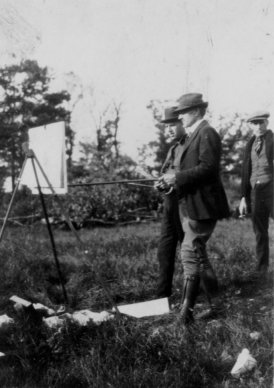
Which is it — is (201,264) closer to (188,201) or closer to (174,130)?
(188,201)

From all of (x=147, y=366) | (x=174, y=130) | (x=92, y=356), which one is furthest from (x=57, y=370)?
(x=174, y=130)

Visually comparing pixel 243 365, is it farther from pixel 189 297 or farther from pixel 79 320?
pixel 79 320

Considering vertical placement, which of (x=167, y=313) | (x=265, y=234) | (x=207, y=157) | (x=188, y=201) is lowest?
(x=167, y=313)

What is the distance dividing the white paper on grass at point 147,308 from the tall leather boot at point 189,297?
1.38ft

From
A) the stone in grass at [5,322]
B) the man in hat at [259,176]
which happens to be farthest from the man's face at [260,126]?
the stone in grass at [5,322]

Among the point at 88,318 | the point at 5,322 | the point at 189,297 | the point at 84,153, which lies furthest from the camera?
the point at 84,153

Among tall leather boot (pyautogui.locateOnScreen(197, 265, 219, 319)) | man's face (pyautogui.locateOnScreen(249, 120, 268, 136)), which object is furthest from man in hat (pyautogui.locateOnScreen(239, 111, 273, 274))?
tall leather boot (pyautogui.locateOnScreen(197, 265, 219, 319))

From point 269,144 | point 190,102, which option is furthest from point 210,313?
point 269,144

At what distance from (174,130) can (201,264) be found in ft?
5.59

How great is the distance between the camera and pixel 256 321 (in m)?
3.58

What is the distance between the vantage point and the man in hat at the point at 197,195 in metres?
4.04

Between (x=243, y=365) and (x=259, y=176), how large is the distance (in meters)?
3.70

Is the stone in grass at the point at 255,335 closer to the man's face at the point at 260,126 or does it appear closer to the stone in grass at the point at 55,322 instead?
the stone in grass at the point at 55,322

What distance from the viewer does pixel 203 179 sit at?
13.3ft
